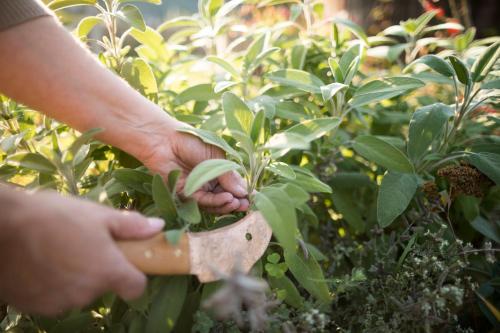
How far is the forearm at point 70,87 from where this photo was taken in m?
0.97

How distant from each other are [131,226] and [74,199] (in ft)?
0.36

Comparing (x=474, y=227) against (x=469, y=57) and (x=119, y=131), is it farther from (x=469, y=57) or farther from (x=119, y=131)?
(x=119, y=131)

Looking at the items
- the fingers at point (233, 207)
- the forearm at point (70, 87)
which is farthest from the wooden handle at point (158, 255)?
the forearm at point (70, 87)

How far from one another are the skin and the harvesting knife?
0.03m

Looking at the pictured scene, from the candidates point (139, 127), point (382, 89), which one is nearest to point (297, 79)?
point (382, 89)

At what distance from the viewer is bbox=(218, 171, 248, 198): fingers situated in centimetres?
105

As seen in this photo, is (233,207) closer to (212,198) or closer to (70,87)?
(212,198)

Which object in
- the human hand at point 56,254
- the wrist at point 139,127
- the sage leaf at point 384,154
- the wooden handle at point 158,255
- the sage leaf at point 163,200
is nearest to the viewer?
the human hand at point 56,254

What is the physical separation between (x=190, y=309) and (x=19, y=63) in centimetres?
66

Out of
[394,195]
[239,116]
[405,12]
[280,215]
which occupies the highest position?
[239,116]

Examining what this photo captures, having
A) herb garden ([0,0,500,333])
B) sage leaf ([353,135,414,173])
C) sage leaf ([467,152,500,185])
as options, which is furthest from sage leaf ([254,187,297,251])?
sage leaf ([467,152,500,185])

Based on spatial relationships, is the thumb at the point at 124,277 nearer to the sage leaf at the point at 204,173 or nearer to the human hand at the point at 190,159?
the sage leaf at the point at 204,173

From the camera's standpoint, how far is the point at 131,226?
0.79 m

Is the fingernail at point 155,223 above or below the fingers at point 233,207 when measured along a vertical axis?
above
